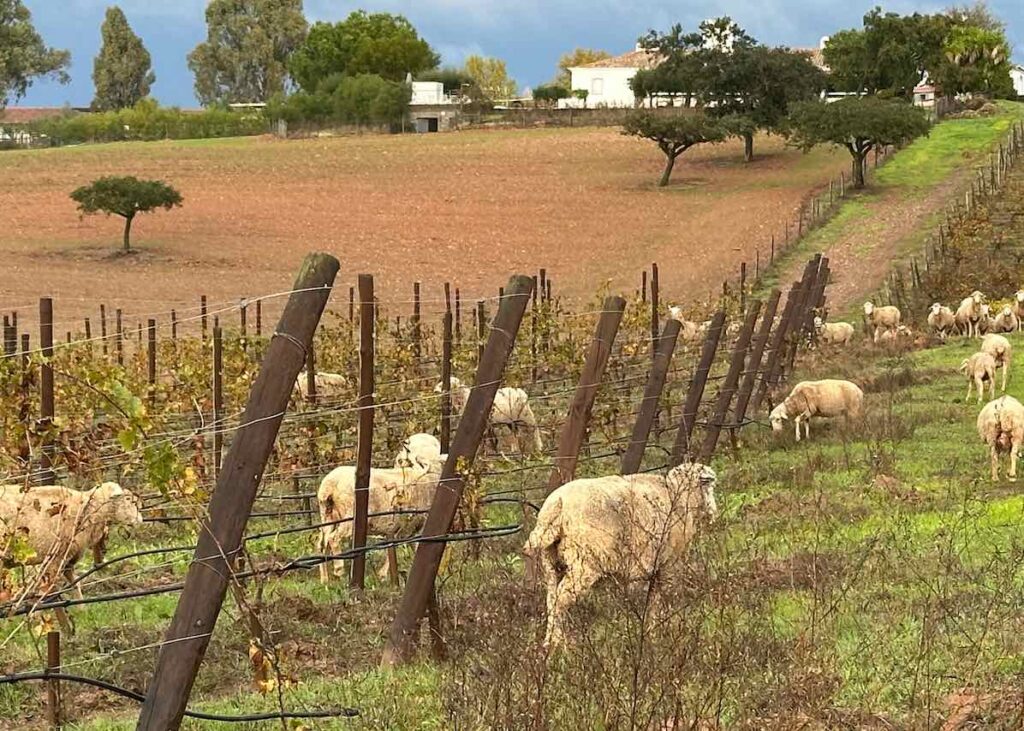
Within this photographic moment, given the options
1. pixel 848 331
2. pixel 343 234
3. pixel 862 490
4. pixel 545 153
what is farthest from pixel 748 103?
pixel 862 490

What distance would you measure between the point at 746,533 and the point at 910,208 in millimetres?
44284

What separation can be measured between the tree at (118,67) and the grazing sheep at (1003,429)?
128 meters

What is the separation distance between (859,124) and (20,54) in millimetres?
78214

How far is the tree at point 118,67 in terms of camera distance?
134 metres

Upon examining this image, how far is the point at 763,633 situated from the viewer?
7.31 meters

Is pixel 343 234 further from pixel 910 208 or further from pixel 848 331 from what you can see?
pixel 848 331

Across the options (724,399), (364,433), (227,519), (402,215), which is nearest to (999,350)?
(724,399)

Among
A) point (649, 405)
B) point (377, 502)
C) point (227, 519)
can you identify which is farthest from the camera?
point (649, 405)

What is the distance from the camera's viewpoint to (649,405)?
11.9 m

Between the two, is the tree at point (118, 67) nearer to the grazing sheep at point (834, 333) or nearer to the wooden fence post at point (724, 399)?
the grazing sheep at point (834, 333)

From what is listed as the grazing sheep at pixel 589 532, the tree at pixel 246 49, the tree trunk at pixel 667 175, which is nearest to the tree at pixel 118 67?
the tree at pixel 246 49

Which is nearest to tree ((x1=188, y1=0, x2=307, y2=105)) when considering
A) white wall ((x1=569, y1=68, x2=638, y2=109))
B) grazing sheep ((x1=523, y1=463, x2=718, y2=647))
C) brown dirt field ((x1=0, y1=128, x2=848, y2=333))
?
white wall ((x1=569, y1=68, x2=638, y2=109))

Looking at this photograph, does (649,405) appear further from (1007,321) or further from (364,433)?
(1007,321)

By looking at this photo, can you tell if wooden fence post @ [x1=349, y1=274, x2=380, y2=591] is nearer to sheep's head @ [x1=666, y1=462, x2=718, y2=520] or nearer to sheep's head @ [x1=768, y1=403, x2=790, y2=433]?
sheep's head @ [x1=666, y1=462, x2=718, y2=520]
